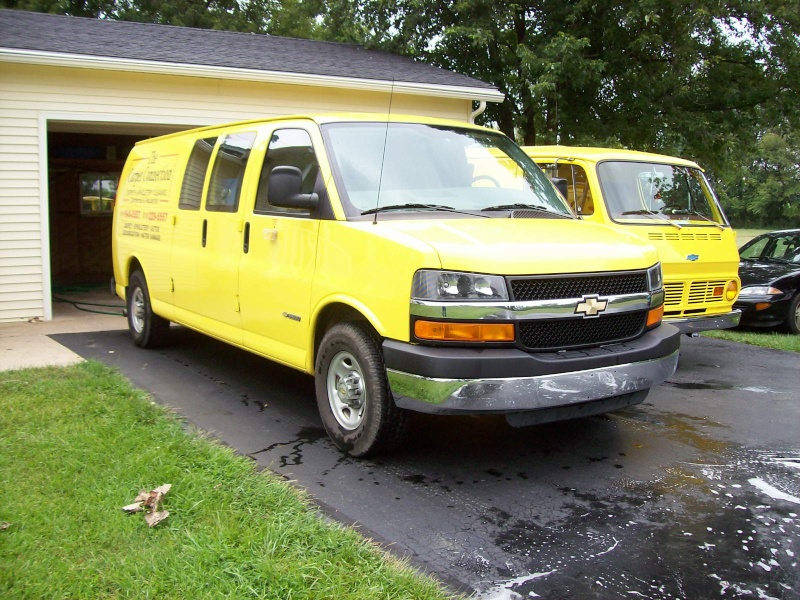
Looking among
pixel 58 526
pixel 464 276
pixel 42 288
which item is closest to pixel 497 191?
pixel 464 276

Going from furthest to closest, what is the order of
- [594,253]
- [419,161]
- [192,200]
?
[192,200]
[419,161]
[594,253]

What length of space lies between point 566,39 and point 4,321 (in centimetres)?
1093

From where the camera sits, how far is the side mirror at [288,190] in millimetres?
4625

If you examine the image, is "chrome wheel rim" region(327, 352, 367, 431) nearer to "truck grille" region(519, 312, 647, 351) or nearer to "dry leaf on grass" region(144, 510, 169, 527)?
"truck grille" region(519, 312, 647, 351)

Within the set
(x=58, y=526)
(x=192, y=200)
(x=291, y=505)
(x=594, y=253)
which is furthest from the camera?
(x=192, y=200)

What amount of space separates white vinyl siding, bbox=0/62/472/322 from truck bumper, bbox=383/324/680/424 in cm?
747

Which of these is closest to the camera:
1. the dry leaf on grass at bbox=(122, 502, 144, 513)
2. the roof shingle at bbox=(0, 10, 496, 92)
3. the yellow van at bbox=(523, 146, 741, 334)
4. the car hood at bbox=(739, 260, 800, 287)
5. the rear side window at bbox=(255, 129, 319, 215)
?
the dry leaf on grass at bbox=(122, 502, 144, 513)

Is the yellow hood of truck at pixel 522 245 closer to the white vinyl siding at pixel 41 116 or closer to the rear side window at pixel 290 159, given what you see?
the rear side window at pixel 290 159

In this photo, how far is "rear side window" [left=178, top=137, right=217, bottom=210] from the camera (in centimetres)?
627

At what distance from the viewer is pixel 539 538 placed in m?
3.51

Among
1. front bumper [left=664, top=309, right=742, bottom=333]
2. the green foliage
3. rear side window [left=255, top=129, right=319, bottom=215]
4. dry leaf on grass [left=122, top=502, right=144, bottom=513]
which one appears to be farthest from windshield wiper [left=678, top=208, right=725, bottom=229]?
the green foliage

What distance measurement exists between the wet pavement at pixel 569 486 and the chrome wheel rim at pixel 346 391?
0.25 m

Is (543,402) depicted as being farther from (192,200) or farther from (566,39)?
(566,39)

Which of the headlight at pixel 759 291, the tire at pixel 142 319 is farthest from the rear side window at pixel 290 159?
the headlight at pixel 759 291
